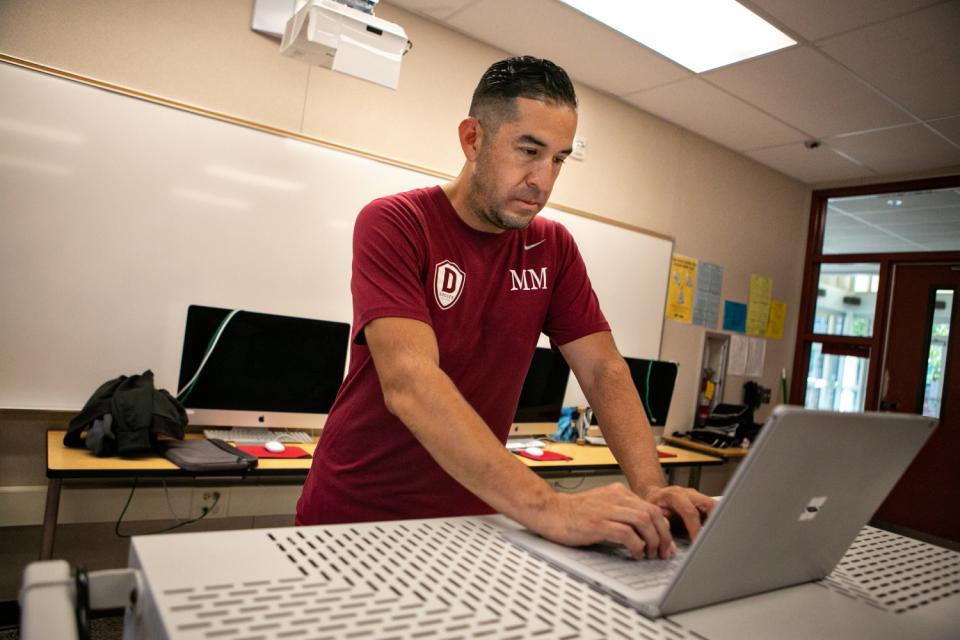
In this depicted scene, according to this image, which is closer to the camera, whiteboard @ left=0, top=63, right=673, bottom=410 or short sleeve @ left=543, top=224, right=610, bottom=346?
short sleeve @ left=543, top=224, right=610, bottom=346

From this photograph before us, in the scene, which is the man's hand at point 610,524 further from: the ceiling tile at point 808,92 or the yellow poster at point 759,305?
the yellow poster at point 759,305

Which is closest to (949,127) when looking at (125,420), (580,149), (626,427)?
(580,149)

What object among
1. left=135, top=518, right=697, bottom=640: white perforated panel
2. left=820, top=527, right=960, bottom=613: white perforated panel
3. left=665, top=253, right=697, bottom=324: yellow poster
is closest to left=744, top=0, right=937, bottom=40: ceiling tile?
left=665, top=253, right=697, bottom=324: yellow poster

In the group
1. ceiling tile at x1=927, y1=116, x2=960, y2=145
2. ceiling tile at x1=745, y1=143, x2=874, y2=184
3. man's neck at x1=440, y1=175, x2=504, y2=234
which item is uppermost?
ceiling tile at x1=927, y1=116, x2=960, y2=145

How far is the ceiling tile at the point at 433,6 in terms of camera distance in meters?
2.95

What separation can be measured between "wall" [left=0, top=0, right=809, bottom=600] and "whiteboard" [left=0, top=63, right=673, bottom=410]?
0.38ft

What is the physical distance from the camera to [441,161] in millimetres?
3268

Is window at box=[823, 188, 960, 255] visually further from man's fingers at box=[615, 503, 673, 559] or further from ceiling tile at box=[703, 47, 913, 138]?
man's fingers at box=[615, 503, 673, 559]

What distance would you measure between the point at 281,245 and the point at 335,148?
49 cm

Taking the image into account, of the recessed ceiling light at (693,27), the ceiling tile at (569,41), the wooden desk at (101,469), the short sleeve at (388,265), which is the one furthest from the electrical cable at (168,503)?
the recessed ceiling light at (693,27)

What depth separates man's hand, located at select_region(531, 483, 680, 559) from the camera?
71 cm

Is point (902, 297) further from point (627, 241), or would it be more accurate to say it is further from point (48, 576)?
point (48, 576)

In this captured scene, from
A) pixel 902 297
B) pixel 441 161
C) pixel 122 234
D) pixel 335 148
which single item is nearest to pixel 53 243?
pixel 122 234

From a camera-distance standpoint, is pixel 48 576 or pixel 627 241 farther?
pixel 627 241
